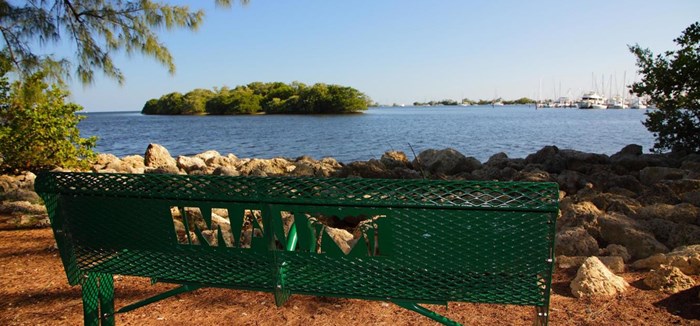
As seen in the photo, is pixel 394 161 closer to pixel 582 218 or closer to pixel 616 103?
pixel 582 218

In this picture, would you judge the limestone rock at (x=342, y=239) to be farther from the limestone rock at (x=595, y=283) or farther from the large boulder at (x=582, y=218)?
the large boulder at (x=582, y=218)

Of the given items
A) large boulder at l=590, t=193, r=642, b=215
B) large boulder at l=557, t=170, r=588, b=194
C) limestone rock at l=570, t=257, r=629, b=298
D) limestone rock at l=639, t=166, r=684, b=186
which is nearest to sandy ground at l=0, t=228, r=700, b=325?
limestone rock at l=570, t=257, r=629, b=298

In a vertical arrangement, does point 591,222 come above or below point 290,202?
below

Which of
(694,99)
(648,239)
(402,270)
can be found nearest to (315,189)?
(402,270)

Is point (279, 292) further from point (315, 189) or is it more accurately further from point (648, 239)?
point (648, 239)

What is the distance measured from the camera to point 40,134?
1032 cm

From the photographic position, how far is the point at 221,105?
11369 centimetres

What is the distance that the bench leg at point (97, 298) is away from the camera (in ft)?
8.70

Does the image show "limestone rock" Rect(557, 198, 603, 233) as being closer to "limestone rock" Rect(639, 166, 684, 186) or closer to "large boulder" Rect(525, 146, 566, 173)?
"limestone rock" Rect(639, 166, 684, 186)

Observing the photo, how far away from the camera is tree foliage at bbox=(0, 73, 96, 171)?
33.2 ft

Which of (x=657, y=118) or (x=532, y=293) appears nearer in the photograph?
(x=532, y=293)

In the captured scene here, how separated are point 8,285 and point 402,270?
3172 millimetres

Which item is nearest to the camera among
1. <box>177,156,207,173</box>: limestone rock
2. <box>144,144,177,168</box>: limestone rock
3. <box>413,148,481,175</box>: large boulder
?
<box>413,148,481,175</box>: large boulder

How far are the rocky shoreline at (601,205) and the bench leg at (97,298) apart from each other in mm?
2713
